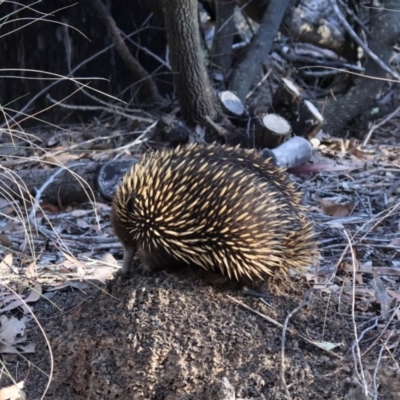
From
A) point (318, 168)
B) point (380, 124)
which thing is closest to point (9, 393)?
point (318, 168)

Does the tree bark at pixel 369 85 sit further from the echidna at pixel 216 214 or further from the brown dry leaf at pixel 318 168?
the echidna at pixel 216 214

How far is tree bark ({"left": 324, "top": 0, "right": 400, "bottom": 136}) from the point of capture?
240 inches

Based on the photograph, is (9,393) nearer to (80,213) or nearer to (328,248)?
(328,248)

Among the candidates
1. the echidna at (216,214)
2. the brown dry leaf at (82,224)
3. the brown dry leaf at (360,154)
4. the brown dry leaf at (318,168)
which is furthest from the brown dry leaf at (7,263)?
the brown dry leaf at (360,154)

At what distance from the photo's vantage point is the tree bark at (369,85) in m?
6.09

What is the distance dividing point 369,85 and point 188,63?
85.2 inches

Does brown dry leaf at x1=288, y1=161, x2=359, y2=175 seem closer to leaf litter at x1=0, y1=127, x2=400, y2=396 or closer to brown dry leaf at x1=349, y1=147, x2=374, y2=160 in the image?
leaf litter at x1=0, y1=127, x2=400, y2=396

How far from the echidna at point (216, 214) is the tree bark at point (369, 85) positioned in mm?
3481

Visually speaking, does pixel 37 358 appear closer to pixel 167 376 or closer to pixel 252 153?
pixel 167 376

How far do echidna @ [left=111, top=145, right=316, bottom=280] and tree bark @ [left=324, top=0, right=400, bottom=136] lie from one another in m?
3.48

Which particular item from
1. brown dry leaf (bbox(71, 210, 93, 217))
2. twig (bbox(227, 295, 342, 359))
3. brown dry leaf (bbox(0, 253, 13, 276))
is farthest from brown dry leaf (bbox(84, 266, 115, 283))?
brown dry leaf (bbox(71, 210, 93, 217))

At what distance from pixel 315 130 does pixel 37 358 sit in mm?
3290

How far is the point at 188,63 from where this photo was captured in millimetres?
4898

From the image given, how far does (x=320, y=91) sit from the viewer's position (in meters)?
7.05
